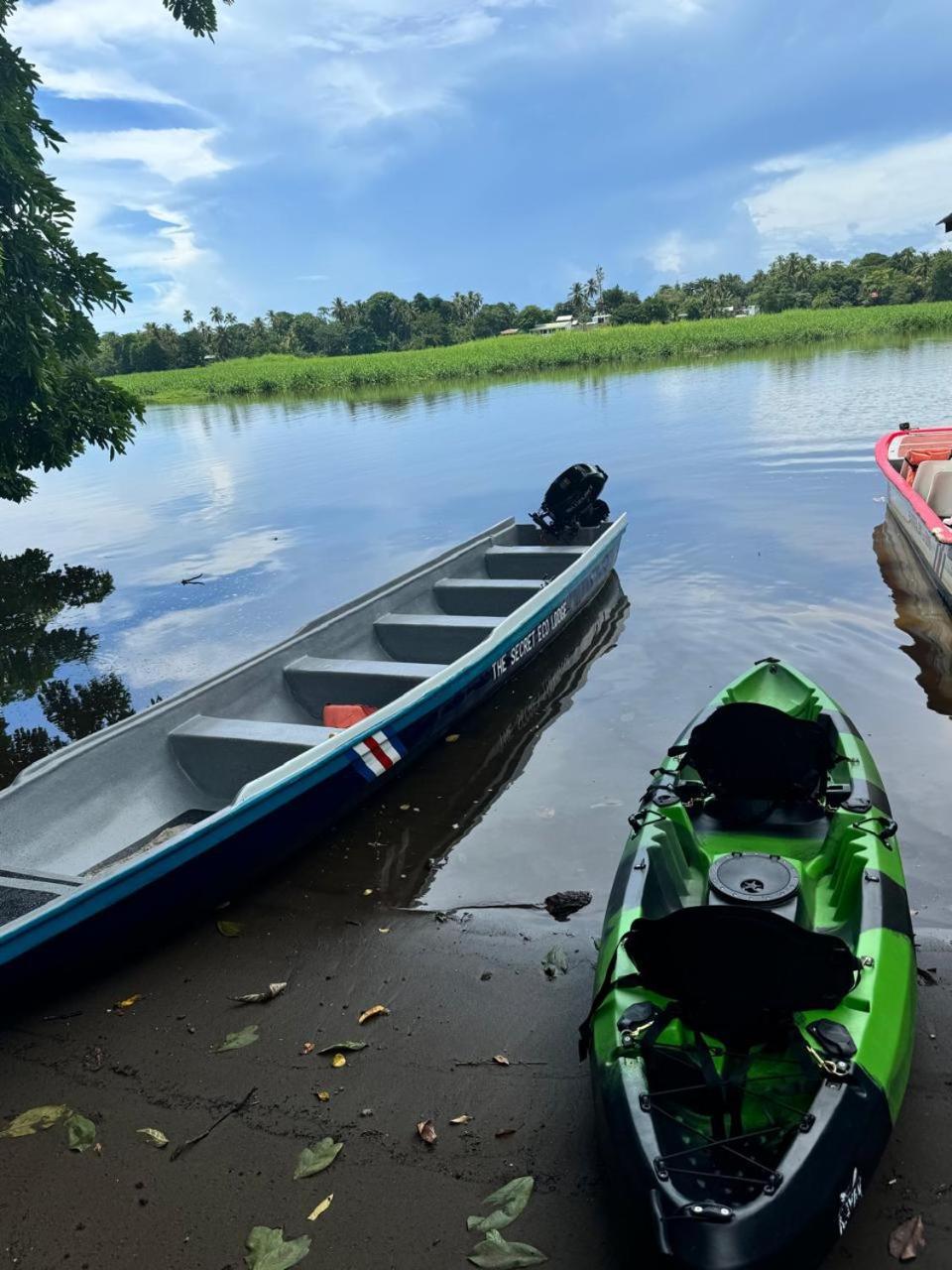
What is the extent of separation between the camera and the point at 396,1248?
3.17 m

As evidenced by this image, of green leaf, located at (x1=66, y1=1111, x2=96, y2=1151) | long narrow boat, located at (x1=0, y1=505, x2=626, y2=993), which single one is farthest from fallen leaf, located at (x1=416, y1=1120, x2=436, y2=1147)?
long narrow boat, located at (x1=0, y1=505, x2=626, y2=993)

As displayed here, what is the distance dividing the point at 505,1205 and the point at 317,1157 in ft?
2.68

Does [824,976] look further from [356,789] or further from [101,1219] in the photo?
[356,789]

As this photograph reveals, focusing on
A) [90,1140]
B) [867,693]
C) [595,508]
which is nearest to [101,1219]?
[90,1140]

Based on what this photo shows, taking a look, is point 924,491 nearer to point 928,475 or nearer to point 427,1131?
point 928,475

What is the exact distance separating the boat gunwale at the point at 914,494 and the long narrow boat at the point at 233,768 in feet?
11.9

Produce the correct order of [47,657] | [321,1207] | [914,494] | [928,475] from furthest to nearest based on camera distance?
[47,657], [928,475], [914,494], [321,1207]

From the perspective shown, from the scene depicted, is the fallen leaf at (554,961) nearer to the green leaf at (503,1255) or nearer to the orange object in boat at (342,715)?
the green leaf at (503,1255)

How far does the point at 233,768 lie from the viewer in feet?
20.4

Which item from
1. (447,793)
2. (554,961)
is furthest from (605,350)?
(554,961)

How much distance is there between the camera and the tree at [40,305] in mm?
11211

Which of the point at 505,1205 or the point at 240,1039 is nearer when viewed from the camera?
the point at 505,1205

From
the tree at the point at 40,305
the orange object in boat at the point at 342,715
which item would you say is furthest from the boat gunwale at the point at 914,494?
the tree at the point at 40,305

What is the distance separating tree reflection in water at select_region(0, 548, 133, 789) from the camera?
854 cm
